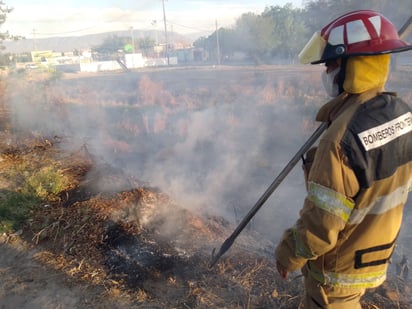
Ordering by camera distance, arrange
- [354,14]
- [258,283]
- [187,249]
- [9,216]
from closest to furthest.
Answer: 1. [354,14]
2. [258,283]
3. [187,249]
4. [9,216]

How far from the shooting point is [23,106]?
37.1 ft

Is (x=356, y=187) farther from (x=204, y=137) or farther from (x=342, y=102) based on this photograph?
(x=204, y=137)

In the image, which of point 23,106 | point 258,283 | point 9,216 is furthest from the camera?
point 23,106

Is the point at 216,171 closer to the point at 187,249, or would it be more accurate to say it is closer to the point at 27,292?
the point at 187,249

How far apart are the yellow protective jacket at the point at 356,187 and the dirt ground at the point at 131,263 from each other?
1359mm

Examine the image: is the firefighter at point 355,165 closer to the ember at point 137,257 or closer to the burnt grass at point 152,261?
the burnt grass at point 152,261

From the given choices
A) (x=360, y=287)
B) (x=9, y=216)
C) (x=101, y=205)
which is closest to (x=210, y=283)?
(x=360, y=287)

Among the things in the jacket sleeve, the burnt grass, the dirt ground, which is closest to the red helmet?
the jacket sleeve

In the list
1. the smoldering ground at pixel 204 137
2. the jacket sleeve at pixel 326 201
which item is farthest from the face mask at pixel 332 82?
the smoldering ground at pixel 204 137

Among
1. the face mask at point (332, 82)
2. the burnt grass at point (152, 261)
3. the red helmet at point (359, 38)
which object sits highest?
the red helmet at point (359, 38)

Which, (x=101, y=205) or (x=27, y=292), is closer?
(x=27, y=292)

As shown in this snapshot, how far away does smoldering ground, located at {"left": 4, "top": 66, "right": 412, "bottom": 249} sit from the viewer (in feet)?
25.2

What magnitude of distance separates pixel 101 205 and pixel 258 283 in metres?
2.36

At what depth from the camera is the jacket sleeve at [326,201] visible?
139 centimetres
